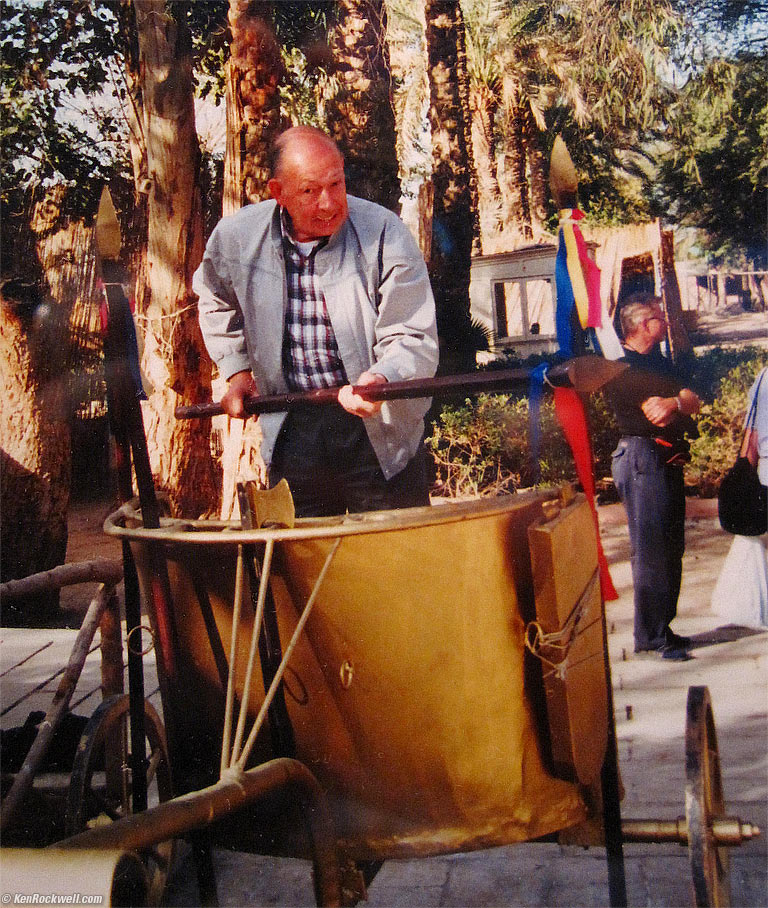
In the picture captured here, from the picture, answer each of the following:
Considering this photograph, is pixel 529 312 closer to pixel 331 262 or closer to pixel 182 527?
pixel 331 262

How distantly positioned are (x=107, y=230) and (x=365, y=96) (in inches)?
43.8

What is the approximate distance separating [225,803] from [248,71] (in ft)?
6.21

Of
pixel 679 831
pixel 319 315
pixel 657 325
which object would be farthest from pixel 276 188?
pixel 679 831

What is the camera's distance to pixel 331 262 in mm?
1926

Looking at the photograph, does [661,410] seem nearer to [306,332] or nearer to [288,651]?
[306,332]

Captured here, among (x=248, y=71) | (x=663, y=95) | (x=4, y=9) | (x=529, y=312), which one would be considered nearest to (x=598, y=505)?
(x=529, y=312)

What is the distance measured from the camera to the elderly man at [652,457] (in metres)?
2.28

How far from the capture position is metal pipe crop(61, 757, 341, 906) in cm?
100

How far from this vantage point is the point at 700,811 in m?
1.51

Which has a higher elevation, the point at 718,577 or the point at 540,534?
the point at 540,534

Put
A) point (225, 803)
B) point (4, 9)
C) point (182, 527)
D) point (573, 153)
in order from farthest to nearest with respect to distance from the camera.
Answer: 1. point (4, 9)
2. point (573, 153)
3. point (182, 527)
4. point (225, 803)

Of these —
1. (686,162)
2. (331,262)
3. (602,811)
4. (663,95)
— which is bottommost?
(602,811)

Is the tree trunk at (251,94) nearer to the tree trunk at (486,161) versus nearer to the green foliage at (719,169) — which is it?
the tree trunk at (486,161)

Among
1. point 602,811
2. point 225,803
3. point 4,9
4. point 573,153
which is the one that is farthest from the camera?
point 4,9
